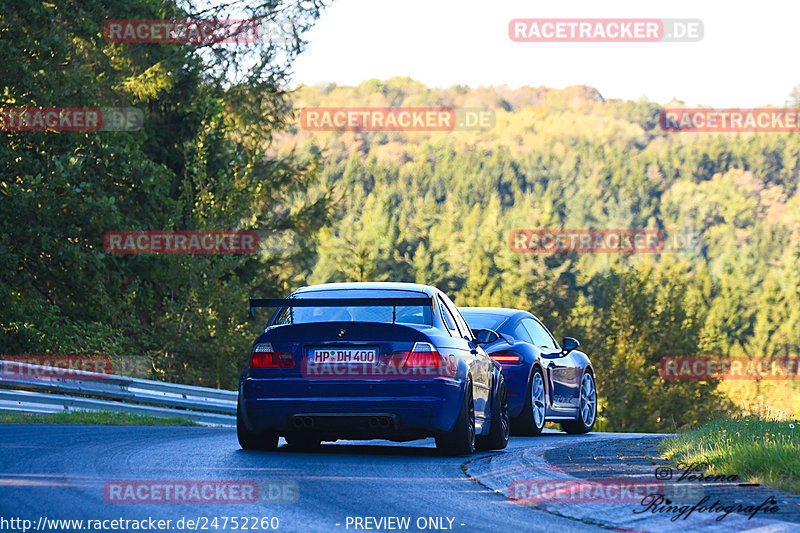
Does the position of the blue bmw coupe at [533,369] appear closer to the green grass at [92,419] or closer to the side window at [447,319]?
the side window at [447,319]

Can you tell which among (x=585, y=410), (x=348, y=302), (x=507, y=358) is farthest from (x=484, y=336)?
(x=585, y=410)

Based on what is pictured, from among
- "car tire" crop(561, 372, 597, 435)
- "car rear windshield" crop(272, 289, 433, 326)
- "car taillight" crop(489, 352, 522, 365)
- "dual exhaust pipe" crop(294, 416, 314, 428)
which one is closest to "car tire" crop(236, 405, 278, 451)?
"dual exhaust pipe" crop(294, 416, 314, 428)

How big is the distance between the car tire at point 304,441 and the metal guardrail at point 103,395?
21.8ft

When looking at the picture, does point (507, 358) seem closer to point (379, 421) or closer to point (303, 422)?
point (379, 421)

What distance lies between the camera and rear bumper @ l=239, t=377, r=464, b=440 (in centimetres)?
978

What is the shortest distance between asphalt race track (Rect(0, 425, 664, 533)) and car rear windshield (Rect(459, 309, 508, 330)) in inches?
113

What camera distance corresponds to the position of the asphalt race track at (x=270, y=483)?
6281 mm

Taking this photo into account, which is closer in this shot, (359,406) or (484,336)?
(359,406)

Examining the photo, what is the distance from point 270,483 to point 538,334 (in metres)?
7.91

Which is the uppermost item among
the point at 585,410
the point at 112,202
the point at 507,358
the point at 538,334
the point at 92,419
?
the point at 112,202

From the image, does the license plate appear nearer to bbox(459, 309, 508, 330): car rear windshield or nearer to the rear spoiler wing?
the rear spoiler wing

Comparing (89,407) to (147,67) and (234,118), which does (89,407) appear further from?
(234,118)

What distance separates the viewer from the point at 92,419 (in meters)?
15.8

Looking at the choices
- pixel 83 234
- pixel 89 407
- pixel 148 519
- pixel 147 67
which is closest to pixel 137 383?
pixel 89 407
